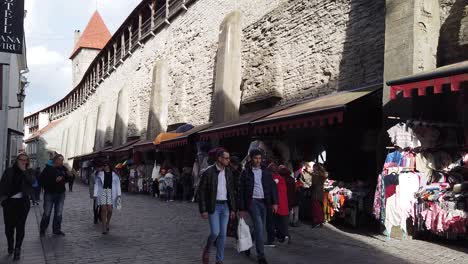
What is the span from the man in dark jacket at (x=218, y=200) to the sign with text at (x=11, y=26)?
6586 mm

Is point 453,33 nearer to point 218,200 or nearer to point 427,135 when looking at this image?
point 427,135

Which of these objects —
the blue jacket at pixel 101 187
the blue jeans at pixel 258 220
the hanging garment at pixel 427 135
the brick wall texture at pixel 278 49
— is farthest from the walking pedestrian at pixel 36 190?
the brick wall texture at pixel 278 49

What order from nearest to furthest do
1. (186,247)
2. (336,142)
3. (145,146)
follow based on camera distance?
(186,247)
(336,142)
(145,146)

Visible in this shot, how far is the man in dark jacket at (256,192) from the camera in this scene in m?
6.03

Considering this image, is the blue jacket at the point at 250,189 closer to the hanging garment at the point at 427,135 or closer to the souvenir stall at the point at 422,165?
the souvenir stall at the point at 422,165

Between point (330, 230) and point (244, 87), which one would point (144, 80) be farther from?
point (330, 230)

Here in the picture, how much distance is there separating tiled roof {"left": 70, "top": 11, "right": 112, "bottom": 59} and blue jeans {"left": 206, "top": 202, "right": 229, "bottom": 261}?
206ft

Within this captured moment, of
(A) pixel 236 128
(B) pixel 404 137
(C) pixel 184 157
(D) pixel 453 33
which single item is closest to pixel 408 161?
(B) pixel 404 137

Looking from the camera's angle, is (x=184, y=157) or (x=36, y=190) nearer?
(x=36, y=190)

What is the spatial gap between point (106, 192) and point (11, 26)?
4520mm

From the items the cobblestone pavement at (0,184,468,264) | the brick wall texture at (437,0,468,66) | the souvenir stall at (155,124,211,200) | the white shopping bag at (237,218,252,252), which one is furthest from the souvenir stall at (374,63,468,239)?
the souvenir stall at (155,124,211,200)

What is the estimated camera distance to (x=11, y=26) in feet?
32.9

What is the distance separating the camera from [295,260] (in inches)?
239

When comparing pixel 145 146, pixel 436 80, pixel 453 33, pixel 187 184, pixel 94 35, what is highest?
pixel 94 35
